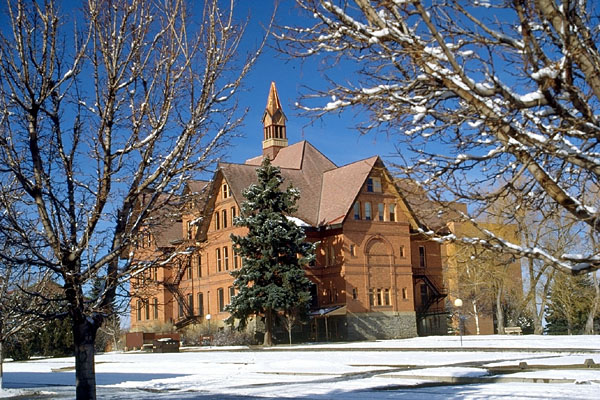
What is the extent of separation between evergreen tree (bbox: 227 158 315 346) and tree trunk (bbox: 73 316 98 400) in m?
34.7

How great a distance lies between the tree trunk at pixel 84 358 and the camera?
8.90 metres

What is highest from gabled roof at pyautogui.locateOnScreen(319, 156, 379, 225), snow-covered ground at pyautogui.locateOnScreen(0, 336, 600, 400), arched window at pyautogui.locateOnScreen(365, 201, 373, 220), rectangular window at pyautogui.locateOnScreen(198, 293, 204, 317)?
gabled roof at pyautogui.locateOnScreen(319, 156, 379, 225)

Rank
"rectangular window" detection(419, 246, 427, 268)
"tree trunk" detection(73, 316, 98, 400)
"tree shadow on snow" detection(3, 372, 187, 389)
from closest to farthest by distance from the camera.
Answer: "tree trunk" detection(73, 316, 98, 400)
"tree shadow on snow" detection(3, 372, 187, 389)
"rectangular window" detection(419, 246, 427, 268)

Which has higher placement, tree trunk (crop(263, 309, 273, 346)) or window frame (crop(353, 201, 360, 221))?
window frame (crop(353, 201, 360, 221))

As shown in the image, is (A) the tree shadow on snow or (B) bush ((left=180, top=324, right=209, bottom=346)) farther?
(B) bush ((left=180, top=324, right=209, bottom=346))

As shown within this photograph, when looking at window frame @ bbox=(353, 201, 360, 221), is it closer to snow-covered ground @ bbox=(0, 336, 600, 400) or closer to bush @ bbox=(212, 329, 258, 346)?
bush @ bbox=(212, 329, 258, 346)

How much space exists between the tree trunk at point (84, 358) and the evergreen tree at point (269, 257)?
3466cm

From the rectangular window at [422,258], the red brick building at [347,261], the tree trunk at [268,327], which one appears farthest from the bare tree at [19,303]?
the rectangular window at [422,258]

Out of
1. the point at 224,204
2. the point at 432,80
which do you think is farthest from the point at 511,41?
the point at 224,204

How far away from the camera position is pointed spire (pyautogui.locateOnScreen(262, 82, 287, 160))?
6488 centimetres

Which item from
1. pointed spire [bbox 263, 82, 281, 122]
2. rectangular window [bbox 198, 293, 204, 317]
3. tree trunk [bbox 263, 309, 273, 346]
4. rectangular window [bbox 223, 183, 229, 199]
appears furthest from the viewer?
pointed spire [bbox 263, 82, 281, 122]

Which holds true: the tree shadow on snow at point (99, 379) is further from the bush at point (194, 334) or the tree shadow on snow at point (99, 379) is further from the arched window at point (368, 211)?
the arched window at point (368, 211)

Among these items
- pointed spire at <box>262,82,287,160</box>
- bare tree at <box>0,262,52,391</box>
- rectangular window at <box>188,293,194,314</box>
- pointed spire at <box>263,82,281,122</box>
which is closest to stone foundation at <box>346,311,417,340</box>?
rectangular window at <box>188,293,194,314</box>

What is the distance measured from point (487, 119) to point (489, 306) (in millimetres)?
62912
